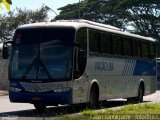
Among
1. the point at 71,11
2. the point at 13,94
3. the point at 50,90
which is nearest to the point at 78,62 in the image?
the point at 50,90

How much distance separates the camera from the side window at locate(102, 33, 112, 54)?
62.6 feet

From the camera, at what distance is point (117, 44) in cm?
2067

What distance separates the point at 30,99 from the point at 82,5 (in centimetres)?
5850

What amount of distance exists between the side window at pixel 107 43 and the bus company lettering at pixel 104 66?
443 mm

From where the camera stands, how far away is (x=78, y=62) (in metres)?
16.4

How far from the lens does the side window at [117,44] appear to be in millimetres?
20297

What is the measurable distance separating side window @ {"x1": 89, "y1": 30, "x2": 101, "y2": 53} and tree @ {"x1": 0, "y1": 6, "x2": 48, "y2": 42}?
4169 centimetres

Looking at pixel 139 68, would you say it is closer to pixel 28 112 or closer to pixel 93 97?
pixel 93 97

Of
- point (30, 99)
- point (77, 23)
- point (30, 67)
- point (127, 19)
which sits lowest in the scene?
point (30, 99)

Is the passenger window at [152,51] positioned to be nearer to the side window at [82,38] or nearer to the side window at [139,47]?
the side window at [139,47]

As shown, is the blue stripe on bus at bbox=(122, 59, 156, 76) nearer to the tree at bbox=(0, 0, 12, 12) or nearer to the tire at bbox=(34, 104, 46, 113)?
the tire at bbox=(34, 104, 46, 113)

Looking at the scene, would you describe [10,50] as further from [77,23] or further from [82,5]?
[82,5]

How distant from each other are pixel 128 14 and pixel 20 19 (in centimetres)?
1779

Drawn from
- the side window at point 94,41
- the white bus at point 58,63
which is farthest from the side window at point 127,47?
the side window at point 94,41
